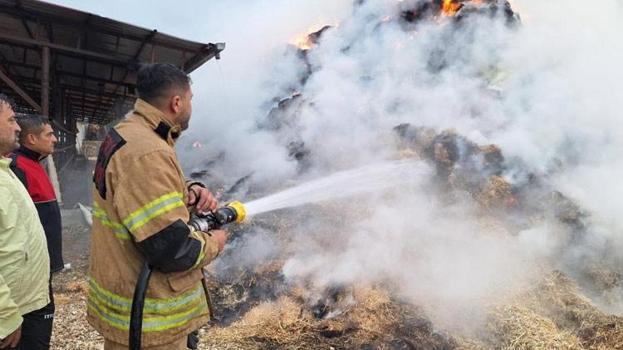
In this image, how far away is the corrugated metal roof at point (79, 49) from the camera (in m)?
7.00

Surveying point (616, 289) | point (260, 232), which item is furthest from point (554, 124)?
point (260, 232)

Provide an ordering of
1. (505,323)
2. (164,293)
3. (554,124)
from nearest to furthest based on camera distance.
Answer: (164,293) < (505,323) < (554,124)

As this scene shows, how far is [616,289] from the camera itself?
17.9 ft

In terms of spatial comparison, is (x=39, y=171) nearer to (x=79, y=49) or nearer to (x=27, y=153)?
(x=27, y=153)

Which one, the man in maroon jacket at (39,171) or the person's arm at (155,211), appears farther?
the man in maroon jacket at (39,171)

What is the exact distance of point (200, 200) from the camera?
227 centimetres

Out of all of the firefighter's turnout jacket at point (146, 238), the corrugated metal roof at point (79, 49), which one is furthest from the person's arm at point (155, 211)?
the corrugated metal roof at point (79, 49)

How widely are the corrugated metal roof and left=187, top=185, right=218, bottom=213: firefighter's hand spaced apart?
635 cm

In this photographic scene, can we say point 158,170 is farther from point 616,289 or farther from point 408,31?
point 408,31

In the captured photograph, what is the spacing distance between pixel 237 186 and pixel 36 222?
6.22m

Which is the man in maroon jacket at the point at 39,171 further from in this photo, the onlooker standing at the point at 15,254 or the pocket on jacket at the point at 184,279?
the pocket on jacket at the point at 184,279

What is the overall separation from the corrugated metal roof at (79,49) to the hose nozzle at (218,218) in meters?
6.39

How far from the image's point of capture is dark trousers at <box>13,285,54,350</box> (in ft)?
8.91

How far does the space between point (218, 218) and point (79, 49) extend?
723 cm
